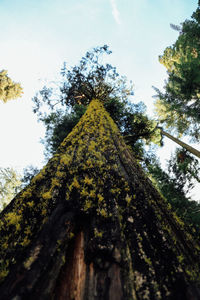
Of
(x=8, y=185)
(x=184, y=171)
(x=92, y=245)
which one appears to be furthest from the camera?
(x=8, y=185)

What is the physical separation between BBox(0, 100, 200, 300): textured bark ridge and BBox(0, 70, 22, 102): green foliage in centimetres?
1578

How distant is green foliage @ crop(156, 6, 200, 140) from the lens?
32.5 feet

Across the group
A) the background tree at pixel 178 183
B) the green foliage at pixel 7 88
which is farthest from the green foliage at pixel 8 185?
the background tree at pixel 178 183

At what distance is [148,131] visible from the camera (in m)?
9.68

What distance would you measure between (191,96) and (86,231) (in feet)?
44.4

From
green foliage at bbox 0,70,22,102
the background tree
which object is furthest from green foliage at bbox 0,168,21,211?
the background tree

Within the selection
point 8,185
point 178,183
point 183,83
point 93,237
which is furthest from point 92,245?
point 8,185

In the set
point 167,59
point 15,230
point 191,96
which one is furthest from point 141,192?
point 167,59

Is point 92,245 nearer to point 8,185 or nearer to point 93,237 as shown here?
point 93,237

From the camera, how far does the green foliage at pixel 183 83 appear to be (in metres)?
9.91

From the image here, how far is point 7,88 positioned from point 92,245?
17.1 metres

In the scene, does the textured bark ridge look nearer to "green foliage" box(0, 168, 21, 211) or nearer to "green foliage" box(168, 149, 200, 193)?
"green foliage" box(168, 149, 200, 193)

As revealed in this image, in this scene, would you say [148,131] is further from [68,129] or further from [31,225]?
[31,225]

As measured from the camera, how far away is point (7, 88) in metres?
14.0
